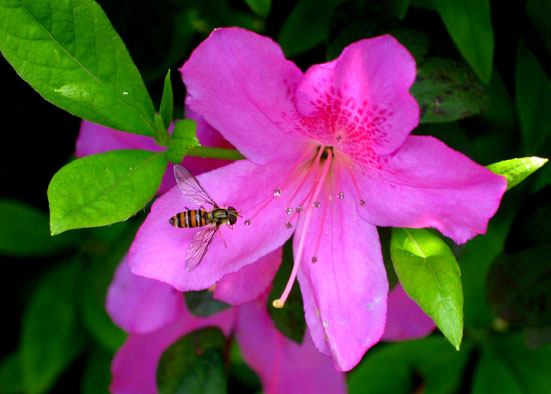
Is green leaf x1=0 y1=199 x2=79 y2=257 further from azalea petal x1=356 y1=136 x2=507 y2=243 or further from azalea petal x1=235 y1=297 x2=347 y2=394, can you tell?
azalea petal x1=356 y1=136 x2=507 y2=243

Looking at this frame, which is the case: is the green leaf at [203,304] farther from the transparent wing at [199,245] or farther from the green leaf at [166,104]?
the green leaf at [166,104]

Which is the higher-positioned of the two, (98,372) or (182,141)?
(182,141)

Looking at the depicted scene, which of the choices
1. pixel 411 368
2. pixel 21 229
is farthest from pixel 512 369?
pixel 21 229

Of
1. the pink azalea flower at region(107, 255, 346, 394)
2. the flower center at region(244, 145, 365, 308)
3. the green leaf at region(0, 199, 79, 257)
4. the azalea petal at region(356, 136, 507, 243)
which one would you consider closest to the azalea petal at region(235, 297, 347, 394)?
Result: the pink azalea flower at region(107, 255, 346, 394)

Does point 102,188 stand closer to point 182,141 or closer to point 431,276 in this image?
point 182,141

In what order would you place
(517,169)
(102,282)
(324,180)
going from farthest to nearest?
(102,282), (324,180), (517,169)

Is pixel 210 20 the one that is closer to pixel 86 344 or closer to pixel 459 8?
pixel 459 8

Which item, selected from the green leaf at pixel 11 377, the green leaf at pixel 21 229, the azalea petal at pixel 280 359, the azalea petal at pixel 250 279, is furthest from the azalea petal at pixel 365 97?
the green leaf at pixel 11 377
